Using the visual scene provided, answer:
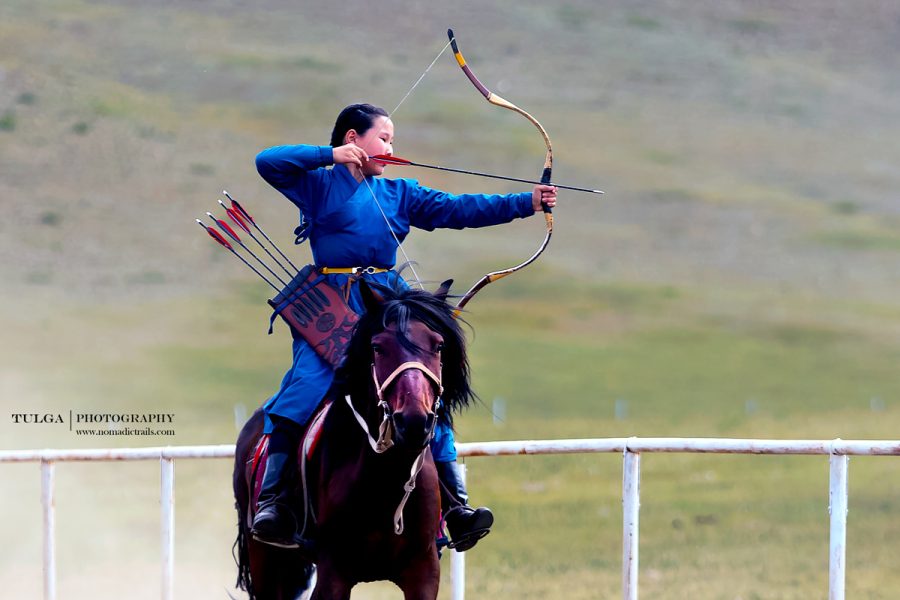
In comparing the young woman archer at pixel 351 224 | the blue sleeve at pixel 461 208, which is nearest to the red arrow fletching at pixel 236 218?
the young woman archer at pixel 351 224

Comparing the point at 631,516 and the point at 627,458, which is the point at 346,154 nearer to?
the point at 627,458

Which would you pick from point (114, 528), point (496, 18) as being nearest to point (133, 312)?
point (114, 528)

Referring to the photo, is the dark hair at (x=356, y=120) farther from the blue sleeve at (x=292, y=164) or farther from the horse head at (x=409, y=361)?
the horse head at (x=409, y=361)

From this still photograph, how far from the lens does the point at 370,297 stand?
562 cm

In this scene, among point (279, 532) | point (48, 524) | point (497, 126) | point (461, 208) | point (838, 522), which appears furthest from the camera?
point (497, 126)

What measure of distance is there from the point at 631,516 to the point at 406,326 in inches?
92.3

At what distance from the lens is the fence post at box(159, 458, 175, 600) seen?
28.6 feet

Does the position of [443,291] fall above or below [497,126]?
below

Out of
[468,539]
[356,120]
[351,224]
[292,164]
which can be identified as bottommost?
[468,539]

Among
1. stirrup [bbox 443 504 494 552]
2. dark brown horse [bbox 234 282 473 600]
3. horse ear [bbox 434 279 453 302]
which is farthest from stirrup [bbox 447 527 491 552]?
horse ear [bbox 434 279 453 302]

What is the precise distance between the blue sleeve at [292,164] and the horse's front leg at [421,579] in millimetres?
1472

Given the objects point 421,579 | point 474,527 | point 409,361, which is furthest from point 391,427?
point 474,527

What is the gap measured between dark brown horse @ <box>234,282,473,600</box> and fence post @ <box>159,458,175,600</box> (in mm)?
2911

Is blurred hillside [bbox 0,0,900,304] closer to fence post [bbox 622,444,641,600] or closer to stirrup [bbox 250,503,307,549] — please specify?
fence post [bbox 622,444,641,600]
